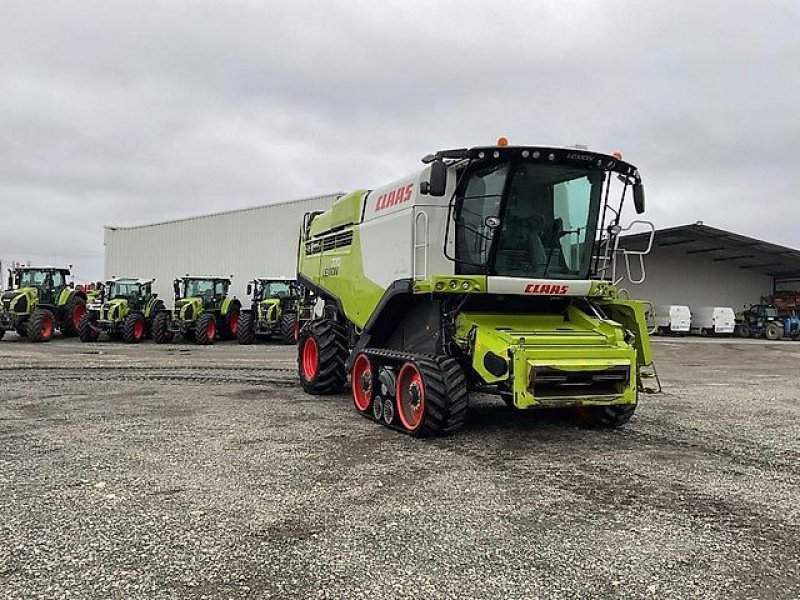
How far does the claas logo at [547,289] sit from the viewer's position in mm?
7988

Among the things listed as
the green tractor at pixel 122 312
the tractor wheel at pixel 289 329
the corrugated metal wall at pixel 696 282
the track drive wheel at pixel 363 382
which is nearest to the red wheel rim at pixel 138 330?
the green tractor at pixel 122 312

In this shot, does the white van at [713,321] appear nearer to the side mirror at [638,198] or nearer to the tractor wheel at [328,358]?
the tractor wheel at [328,358]

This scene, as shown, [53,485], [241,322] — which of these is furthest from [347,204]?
[241,322]

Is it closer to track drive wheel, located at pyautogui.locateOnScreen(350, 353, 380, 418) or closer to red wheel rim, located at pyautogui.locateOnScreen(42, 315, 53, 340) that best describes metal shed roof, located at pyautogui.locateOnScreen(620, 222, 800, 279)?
red wheel rim, located at pyautogui.locateOnScreen(42, 315, 53, 340)

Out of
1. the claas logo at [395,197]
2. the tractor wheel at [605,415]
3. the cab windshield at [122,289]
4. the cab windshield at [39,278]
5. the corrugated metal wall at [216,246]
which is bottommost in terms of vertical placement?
the tractor wheel at [605,415]

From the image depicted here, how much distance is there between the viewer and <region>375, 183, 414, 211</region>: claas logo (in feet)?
28.5

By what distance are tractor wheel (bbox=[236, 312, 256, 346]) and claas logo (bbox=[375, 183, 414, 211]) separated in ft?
52.6

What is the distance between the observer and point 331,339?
36.3 feet

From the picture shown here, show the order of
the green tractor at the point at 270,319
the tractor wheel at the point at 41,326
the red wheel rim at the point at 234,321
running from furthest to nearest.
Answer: the red wheel rim at the point at 234,321 < the green tractor at the point at 270,319 < the tractor wheel at the point at 41,326

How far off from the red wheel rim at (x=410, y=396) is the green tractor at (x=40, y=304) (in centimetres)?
1955

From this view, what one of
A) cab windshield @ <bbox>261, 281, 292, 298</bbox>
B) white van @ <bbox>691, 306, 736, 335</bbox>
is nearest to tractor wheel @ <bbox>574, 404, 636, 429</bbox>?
cab windshield @ <bbox>261, 281, 292, 298</bbox>

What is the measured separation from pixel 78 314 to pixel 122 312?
2822 mm

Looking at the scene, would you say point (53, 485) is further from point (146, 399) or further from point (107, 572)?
point (146, 399)

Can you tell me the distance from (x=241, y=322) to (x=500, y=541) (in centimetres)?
2123
